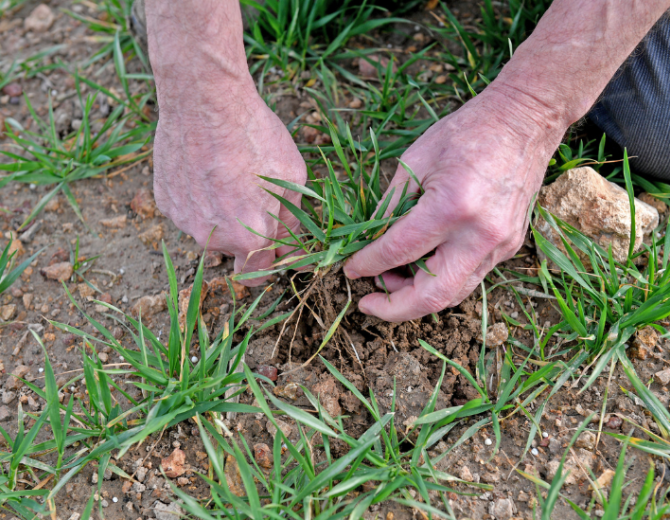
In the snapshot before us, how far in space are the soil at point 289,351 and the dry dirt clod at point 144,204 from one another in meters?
0.02

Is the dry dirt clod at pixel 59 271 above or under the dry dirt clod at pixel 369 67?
under

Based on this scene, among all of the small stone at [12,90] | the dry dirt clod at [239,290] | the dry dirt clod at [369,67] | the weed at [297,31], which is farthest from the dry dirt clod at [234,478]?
the small stone at [12,90]

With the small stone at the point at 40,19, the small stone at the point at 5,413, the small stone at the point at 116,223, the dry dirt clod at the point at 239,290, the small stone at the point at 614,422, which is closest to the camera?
the small stone at the point at 614,422

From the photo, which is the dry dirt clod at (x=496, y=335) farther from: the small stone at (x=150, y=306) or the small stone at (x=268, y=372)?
the small stone at (x=150, y=306)

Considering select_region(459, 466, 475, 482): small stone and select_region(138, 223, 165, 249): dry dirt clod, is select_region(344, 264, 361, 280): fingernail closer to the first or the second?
select_region(459, 466, 475, 482): small stone

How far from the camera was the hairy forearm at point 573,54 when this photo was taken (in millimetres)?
1369

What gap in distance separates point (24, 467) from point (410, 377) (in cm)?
107

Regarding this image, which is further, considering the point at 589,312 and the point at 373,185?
the point at 373,185

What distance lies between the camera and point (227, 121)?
145 centimetres

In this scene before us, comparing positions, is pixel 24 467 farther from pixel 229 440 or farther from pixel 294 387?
pixel 294 387

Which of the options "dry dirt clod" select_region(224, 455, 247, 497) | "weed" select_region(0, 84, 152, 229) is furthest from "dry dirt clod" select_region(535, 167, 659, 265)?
"weed" select_region(0, 84, 152, 229)

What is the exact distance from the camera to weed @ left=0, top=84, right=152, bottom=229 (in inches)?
76.2

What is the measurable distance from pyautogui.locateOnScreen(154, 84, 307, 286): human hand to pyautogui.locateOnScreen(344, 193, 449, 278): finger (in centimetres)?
29

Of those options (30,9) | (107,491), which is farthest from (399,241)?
(30,9)
